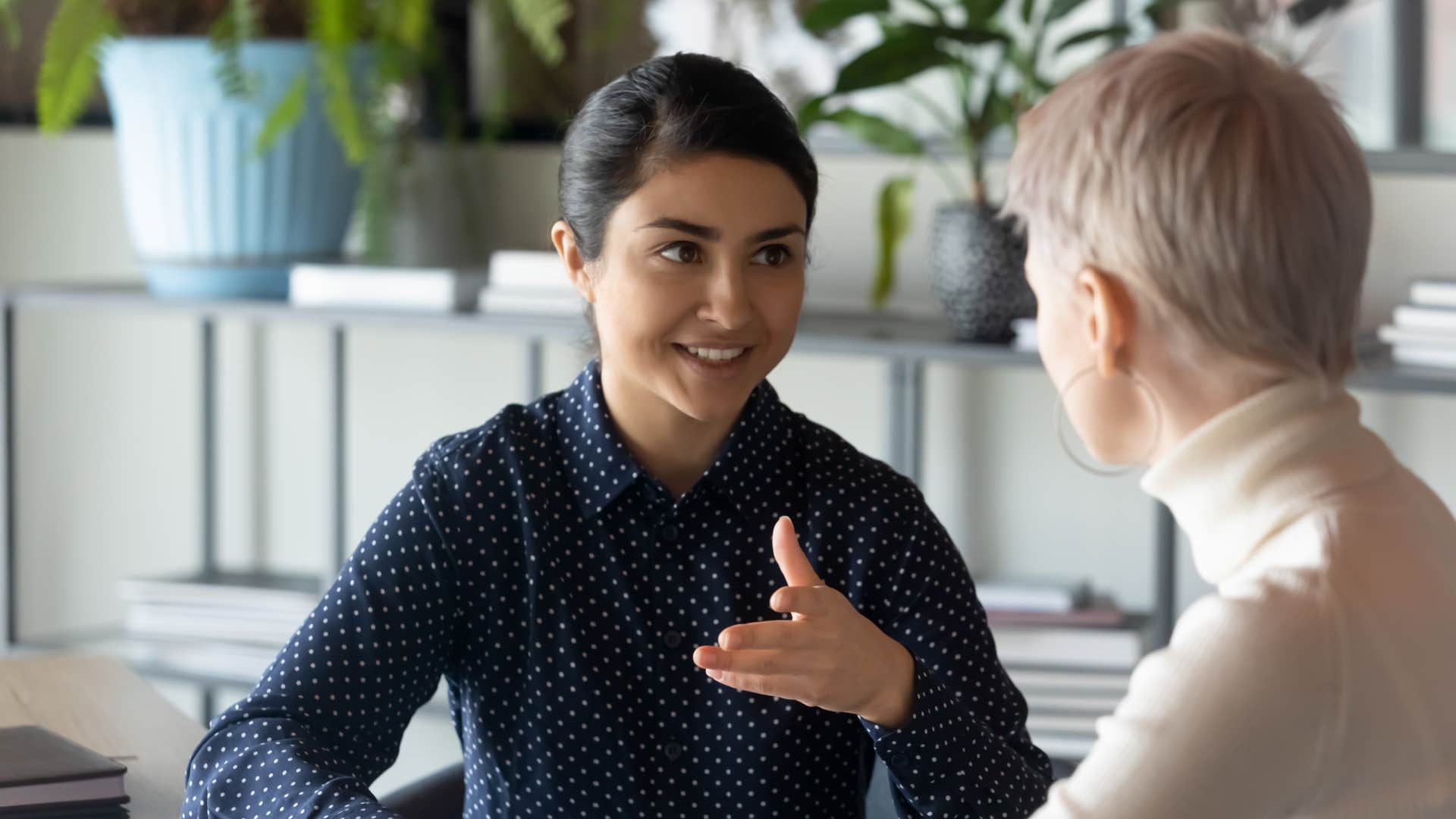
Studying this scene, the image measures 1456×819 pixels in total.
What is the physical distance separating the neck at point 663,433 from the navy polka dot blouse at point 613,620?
20mm

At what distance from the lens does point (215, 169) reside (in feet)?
8.26

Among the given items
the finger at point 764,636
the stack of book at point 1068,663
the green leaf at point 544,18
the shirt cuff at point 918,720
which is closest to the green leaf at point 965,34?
the green leaf at point 544,18

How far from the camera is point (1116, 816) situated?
2.55 ft

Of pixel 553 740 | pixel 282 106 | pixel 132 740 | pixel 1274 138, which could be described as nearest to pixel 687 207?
pixel 553 740

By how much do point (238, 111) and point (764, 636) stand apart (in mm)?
1759

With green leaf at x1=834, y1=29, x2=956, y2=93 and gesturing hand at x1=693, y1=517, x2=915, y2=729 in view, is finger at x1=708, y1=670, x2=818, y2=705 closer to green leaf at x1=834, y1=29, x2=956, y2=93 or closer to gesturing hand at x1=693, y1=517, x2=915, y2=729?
gesturing hand at x1=693, y1=517, x2=915, y2=729

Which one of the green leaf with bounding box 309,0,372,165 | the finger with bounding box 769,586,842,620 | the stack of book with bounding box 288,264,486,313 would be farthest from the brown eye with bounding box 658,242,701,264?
the green leaf with bounding box 309,0,372,165

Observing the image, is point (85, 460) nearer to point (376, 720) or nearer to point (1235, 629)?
point (376, 720)

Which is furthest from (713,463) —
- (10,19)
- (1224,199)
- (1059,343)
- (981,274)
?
(10,19)

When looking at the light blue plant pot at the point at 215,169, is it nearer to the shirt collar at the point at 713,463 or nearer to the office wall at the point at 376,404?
the office wall at the point at 376,404

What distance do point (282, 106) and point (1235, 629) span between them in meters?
1.93

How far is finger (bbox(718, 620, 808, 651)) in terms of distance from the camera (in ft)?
3.23

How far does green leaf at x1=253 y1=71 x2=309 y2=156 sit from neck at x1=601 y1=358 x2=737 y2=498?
1.21m

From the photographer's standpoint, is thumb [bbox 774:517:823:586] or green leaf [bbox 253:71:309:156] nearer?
thumb [bbox 774:517:823:586]
